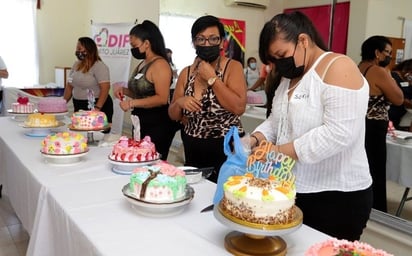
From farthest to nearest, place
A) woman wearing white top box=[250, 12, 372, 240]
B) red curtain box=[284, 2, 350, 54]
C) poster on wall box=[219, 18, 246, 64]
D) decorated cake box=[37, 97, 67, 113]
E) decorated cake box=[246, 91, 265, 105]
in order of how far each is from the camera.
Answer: poster on wall box=[219, 18, 246, 64], decorated cake box=[246, 91, 265, 105], red curtain box=[284, 2, 350, 54], decorated cake box=[37, 97, 67, 113], woman wearing white top box=[250, 12, 372, 240]

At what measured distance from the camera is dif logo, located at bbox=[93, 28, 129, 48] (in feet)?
14.9

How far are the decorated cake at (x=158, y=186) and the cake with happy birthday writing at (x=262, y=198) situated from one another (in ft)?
0.81

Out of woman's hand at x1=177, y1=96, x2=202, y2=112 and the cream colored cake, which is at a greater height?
woman's hand at x1=177, y1=96, x2=202, y2=112

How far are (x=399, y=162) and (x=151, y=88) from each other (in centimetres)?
167

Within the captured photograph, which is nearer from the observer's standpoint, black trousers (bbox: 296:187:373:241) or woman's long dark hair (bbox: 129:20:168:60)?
black trousers (bbox: 296:187:373:241)

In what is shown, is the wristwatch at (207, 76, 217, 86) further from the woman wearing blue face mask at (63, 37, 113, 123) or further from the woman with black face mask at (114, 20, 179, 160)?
the woman wearing blue face mask at (63, 37, 113, 123)

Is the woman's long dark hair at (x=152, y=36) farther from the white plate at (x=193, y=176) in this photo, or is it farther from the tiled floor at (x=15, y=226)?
the tiled floor at (x=15, y=226)

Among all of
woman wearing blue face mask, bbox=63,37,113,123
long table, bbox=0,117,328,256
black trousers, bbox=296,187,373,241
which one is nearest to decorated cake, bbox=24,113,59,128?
long table, bbox=0,117,328,256

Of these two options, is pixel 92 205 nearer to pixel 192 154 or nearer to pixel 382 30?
pixel 192 154

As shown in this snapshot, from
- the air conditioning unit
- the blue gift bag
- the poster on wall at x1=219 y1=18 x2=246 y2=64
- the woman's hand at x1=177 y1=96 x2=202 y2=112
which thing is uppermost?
the air conditioning unit

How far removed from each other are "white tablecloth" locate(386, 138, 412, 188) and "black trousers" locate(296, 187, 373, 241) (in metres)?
1.44

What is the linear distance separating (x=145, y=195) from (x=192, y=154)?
0.72 metres

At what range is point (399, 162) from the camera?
8.27 feet

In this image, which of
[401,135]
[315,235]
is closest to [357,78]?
[315,235]
